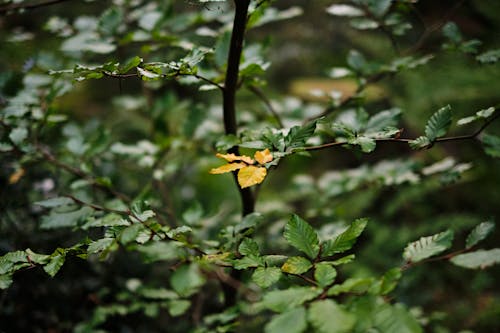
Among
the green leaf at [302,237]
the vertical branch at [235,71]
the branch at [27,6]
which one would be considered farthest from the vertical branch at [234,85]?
the branch at [27,6]

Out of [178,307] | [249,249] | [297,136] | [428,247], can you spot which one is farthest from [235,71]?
[178,307]

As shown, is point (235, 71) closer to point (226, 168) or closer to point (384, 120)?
point (226, 168)

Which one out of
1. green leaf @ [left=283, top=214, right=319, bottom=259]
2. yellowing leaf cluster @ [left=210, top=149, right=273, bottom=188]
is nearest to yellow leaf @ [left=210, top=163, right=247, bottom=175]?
yellowing leaf cluster @ [left=210, top=149, right=273, bottom=188]

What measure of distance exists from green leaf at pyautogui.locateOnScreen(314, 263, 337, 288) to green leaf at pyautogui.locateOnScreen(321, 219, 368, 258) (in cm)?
6

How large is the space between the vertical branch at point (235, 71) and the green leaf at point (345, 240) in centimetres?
29

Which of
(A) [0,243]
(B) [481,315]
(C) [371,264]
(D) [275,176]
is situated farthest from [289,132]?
(D) [275,176]

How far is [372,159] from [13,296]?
217 cm

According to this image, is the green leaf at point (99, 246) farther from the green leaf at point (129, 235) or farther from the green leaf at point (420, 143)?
the green leaf at point (420, 143)

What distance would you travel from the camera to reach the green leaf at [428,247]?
21.3 inches

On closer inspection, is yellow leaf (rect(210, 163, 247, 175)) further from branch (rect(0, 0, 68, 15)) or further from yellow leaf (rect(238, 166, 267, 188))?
branch (rect(0, 0, 68, 15))

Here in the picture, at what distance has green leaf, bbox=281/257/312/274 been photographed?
59 centimetres

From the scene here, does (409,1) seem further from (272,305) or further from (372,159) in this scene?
(372,159)

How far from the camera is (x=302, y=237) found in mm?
610

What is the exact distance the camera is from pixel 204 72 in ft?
3.09
